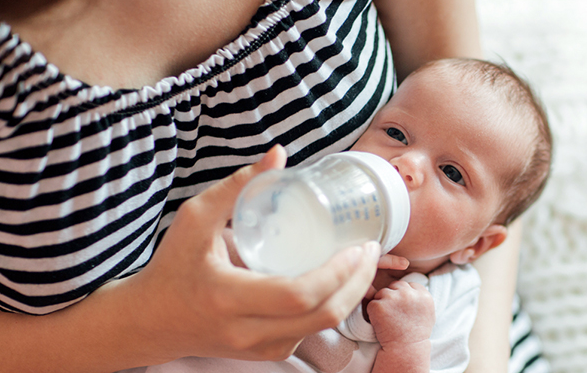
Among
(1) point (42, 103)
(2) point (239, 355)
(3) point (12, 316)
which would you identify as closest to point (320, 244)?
(2) point (239, 355)

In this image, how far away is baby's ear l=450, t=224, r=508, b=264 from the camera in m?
1.07

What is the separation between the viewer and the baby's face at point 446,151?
0.91 meters

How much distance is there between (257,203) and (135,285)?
26cm

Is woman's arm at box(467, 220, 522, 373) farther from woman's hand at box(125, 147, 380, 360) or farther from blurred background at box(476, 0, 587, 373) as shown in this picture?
woman's hand at box(125, 147, 380, 360)

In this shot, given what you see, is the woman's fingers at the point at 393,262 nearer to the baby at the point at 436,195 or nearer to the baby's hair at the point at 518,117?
the baby at the point at 436,195

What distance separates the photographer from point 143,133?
742 millimetres

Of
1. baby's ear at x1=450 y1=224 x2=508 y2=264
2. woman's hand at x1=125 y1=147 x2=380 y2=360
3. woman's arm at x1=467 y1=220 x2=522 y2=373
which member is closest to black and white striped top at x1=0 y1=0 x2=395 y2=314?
woman's hand at x1=125 y1=147 x2=380 y2=360

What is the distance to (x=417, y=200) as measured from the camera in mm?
891

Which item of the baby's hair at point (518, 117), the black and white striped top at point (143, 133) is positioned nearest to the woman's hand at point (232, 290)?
the black and white striped top at point (143, 133)

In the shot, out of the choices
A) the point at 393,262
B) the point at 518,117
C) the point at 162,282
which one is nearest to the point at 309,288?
the point at 162,282

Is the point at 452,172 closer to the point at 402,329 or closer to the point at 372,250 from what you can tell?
the point at 402,329

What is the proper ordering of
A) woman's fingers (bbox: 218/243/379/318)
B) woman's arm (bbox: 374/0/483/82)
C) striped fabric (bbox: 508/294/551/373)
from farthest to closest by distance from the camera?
1. striped fabric (bbox: 508/294/551/373)
2. woman's arm (bbox: 374/0/483/82)
3. woman's fingers (bbox: 218/243/379/318)

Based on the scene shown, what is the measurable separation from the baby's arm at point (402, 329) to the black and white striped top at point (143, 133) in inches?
12.5

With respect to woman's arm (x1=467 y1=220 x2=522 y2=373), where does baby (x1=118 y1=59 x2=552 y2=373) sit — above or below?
above
